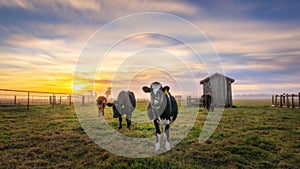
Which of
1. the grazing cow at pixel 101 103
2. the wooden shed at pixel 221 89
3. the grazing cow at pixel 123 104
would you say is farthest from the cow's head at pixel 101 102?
the wooden shed at pixel 221 89

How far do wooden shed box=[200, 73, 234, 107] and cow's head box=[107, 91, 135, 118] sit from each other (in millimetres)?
22512

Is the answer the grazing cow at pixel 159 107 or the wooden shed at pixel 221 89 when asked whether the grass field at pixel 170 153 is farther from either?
the wooden shed at pixel 221 89

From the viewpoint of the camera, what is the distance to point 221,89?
34.5 meters

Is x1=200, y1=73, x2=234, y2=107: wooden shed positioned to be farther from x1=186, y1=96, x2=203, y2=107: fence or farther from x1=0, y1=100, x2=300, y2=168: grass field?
x1=0, y1=100, x2=300, y2=168: grass field

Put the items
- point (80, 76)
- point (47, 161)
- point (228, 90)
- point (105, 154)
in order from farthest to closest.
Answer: point (228, 90)
point (80, 76)
point (105, 154)
point (47, 161)

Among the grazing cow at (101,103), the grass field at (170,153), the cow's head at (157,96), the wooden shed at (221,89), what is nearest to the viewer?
the grass field at (170,153)

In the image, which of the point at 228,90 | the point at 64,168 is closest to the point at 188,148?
the point at 64,168

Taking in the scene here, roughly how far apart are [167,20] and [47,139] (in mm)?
7927

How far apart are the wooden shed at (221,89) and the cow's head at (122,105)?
886 inches

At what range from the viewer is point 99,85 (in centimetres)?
1320

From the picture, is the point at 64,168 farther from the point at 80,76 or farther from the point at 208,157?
the point at 80,76

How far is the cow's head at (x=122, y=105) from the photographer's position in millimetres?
13288

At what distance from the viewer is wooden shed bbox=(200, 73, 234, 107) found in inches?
1330

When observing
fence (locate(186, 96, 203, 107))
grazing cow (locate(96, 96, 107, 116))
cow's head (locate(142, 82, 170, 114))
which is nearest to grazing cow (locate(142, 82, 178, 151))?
cow's head (locate(142, 82, 170, 114))
